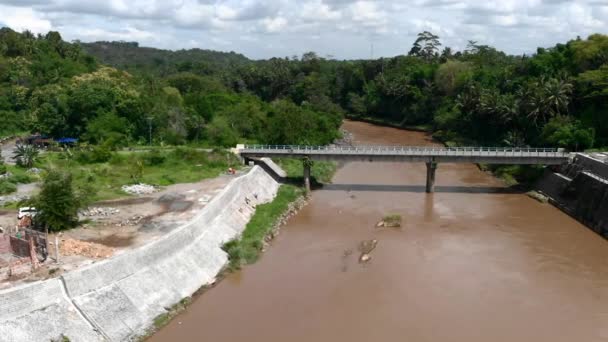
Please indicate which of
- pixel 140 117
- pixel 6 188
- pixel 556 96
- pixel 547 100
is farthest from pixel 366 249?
pixel 140 117

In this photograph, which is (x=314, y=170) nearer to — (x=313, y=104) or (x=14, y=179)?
(x=14, y=179)

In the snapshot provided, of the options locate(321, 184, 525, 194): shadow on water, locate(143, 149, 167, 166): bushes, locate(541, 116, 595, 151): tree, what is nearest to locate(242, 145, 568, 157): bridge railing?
locate(541, 116, 595, 151): tree

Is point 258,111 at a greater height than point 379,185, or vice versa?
point 258,111

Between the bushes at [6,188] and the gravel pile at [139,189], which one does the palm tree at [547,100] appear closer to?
the gravel pile at [139,189]

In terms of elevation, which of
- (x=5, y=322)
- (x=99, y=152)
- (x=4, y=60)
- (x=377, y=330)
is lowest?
(x=377, y=330)

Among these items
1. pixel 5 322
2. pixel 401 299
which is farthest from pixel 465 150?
pixel 5 322

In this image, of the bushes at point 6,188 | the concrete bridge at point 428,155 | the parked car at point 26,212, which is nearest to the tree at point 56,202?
the parked car at point 26,212

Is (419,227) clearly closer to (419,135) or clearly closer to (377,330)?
(377,330)
